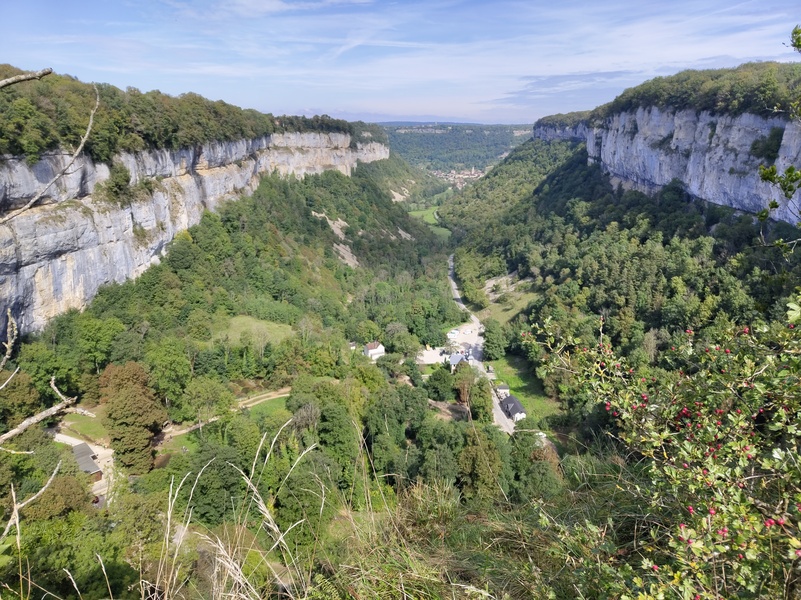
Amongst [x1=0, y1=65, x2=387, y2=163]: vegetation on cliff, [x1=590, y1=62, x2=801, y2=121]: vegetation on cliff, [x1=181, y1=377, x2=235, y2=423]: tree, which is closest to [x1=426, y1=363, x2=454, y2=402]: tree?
[x1=181, y1=377, x2=235, y2=423]: tree

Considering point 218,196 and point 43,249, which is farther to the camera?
point 218,196

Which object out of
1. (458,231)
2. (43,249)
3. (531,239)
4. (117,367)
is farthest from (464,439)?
(458,231)

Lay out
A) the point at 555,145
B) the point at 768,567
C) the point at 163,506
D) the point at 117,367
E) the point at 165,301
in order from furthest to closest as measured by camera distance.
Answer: the point at 555,145 → the point at 165,301 → the point at 117,367 → the point at 163,506 → the point at 768,567

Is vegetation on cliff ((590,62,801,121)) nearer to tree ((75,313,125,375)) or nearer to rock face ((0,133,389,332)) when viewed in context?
tree ((75,313,125,375))

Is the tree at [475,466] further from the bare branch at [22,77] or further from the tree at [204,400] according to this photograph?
the bare branch at [22,77]

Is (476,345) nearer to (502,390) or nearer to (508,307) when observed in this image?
(508,307)

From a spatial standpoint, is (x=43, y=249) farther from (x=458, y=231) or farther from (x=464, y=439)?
(x=458, y=231)

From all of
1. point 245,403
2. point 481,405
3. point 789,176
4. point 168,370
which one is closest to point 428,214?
point 481,405
